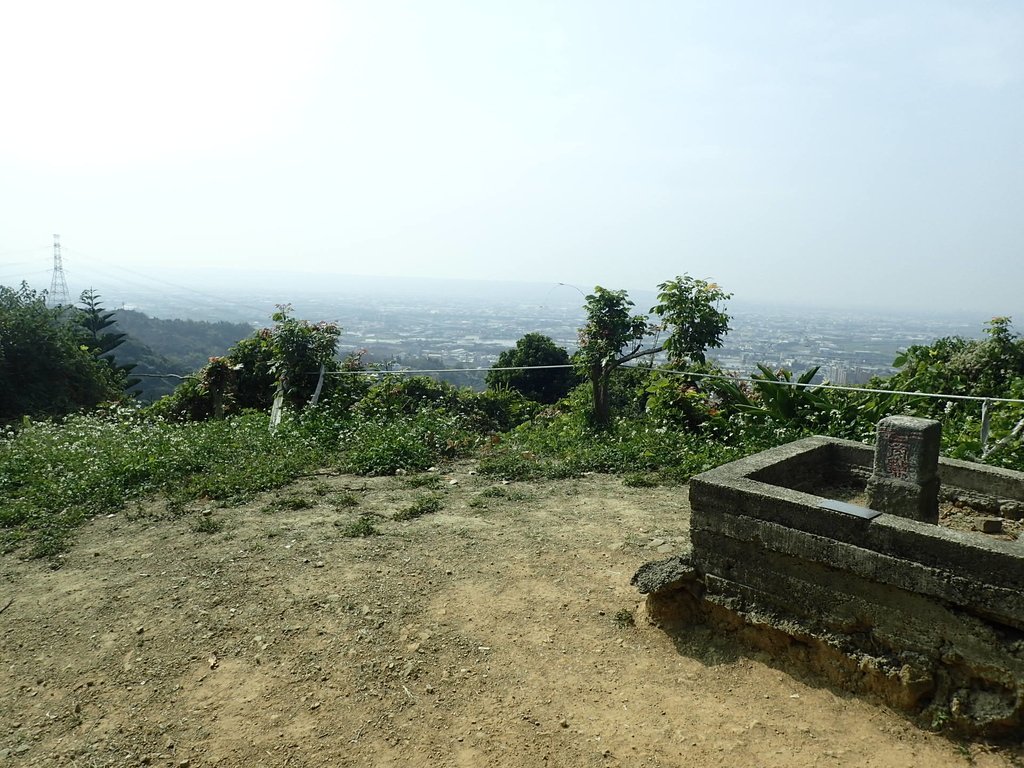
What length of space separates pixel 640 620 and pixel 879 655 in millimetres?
1216

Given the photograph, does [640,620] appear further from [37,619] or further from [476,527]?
[37,619]

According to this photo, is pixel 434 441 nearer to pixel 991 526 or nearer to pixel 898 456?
pixel 898 456

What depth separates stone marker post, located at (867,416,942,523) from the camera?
358 centimetres

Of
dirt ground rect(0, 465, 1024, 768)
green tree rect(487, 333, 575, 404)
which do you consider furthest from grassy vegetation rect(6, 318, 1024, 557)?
green tree rect(487, 333, 575, 404)

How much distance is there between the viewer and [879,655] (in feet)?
10.5

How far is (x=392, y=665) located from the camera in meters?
3.65

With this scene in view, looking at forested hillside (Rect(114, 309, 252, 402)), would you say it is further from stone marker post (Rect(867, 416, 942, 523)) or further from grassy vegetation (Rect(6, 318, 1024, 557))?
stone marker post (Rect(867, 416, 942, 523))

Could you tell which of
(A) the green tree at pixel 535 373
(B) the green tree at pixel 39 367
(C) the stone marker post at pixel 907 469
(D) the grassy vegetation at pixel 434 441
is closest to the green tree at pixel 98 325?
(B) the green tree at pixel 39 367

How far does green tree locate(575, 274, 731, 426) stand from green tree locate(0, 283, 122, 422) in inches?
367

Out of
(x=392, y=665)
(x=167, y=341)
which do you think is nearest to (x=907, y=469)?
(x=392, y=665)

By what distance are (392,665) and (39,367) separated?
1275 cm

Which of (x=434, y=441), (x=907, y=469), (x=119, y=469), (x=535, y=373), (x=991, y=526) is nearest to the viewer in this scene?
(x=907, y=469)

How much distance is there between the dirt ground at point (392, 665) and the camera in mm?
3070

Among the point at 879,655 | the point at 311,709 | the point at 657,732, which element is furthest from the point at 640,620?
the point at 311,709
